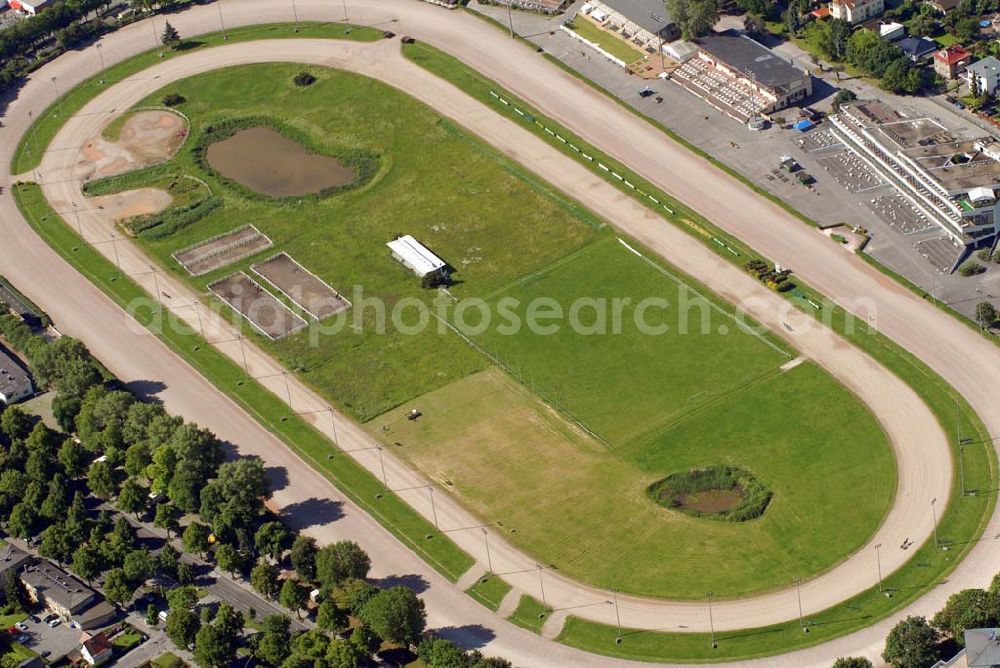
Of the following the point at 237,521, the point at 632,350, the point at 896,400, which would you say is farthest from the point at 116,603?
the point at 896,400

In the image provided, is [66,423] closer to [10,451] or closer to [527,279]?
[10,451]

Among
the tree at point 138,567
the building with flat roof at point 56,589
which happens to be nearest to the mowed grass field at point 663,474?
the tree at point 138,567

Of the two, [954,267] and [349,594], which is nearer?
[349,594]

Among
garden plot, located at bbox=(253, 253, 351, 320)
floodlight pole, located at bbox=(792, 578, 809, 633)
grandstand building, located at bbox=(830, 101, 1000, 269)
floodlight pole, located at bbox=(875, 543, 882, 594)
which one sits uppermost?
grandstand building, located at bbox=(830, 101, 1000, 269)

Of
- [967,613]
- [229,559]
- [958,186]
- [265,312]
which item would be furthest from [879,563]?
[265,312]

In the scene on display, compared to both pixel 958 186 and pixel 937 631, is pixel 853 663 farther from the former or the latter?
pixel 958 186

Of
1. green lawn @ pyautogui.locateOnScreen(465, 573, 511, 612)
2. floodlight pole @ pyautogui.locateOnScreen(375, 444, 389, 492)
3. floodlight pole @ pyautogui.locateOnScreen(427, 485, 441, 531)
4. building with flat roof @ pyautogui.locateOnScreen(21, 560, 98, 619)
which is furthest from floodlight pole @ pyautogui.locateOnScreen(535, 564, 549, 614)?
building with flat roof @ pyautogui.locateOnScreen(21, 560, 98, 619)

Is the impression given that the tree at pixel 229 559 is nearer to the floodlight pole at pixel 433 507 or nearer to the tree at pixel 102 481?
the tree at pixel 102 481

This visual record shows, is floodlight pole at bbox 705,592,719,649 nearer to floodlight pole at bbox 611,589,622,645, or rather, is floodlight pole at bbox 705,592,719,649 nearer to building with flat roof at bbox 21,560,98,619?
floodlight pole at bbox 611,589,622,645
